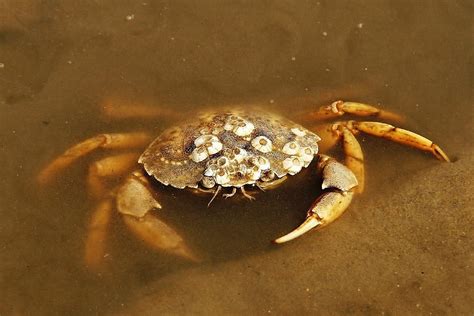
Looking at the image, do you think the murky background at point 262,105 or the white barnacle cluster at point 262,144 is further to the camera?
the white barnacle cluster at point 262,144

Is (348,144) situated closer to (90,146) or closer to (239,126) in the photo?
(239,126)

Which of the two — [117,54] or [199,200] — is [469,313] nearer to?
[199,200]

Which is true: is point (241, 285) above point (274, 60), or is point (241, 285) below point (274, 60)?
below

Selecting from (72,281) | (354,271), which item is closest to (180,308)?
(72,281)

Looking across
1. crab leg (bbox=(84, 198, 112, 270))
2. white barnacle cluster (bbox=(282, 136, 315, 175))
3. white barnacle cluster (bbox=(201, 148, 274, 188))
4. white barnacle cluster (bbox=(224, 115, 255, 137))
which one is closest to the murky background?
crab leg (bbox=(84, 198, 112, 270))

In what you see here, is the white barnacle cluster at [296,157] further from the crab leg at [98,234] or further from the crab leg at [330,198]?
the crab leg at [98,234]

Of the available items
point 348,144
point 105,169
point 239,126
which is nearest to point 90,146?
point 105,169

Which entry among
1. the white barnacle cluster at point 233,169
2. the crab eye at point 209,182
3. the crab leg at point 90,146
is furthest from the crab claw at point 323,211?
the crab leg at point 90,146
